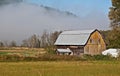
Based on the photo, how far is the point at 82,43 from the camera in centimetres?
9119

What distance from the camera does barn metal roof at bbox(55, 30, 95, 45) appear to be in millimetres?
92363

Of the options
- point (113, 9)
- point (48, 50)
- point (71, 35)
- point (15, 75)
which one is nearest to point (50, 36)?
point (71, 35)

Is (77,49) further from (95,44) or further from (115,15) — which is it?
(115,15)

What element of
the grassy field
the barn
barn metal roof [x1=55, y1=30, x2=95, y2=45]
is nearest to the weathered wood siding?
the barn

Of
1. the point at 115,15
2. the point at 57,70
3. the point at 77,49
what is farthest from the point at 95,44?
the point at 57,70

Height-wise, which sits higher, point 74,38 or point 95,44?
point 74,38

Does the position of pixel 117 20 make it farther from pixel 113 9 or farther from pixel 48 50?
pixel 48 50

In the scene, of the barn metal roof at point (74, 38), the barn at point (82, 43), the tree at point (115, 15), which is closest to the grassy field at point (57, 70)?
the tree at point (115, 15)

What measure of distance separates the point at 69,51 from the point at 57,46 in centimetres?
598

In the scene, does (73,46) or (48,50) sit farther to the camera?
(73,46)

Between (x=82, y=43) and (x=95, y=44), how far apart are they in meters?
4.47

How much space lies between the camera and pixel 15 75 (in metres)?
25.8

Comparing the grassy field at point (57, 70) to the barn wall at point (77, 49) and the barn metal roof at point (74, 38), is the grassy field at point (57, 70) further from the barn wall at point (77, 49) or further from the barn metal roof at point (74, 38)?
the barn metal roof at point (74, 38)

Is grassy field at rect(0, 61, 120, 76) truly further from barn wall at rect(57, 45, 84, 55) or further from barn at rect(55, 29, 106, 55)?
barn wall at rect(57, 45, 84, 55)
